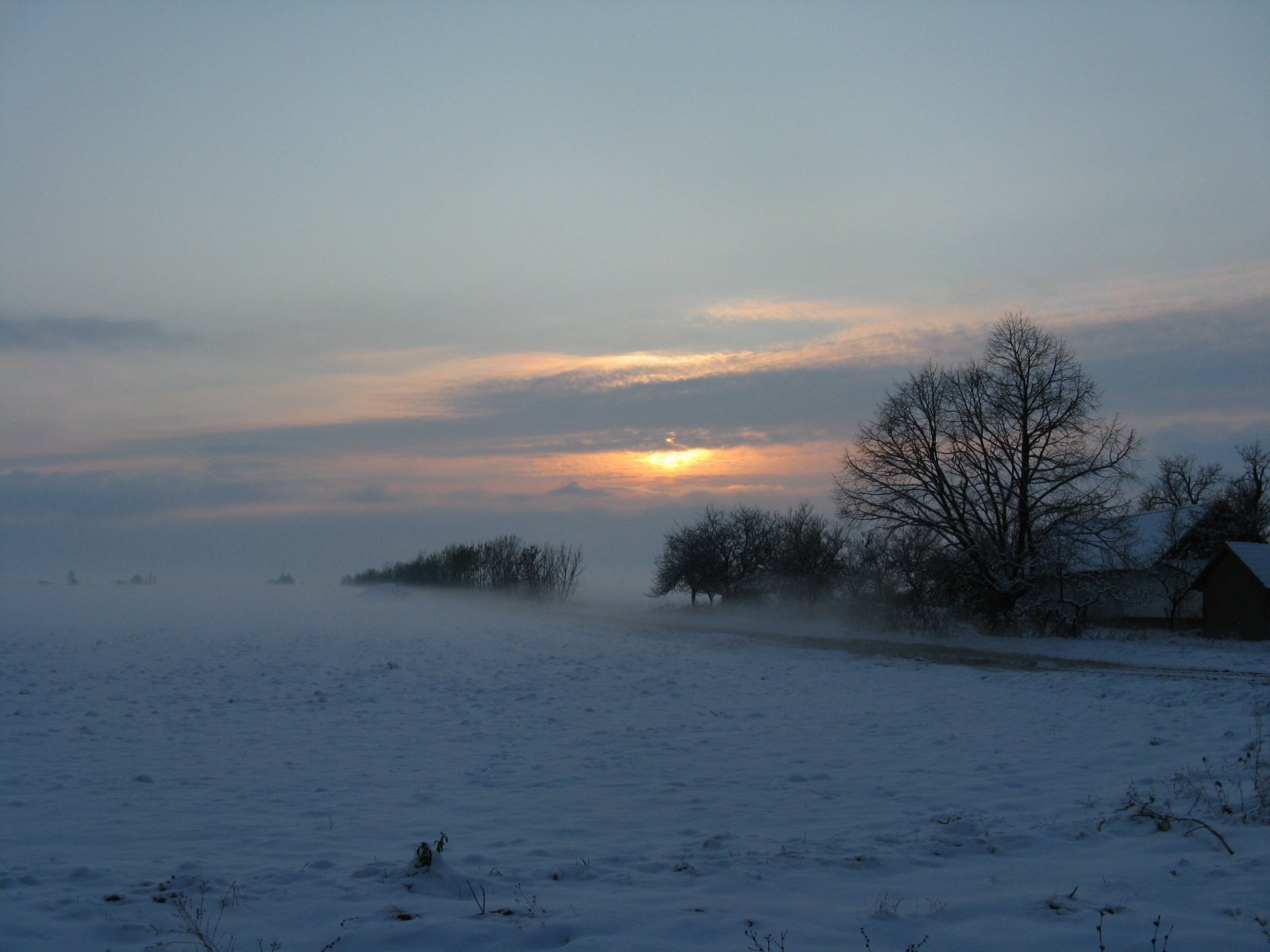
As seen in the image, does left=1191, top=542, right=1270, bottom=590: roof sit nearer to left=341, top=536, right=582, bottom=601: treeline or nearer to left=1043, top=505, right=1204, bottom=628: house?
left=1043, top=505, right=1204, bottom=628: house

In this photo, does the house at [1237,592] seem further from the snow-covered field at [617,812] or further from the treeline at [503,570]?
the treeline at [503,570]

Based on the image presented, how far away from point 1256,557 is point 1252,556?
0.42ft

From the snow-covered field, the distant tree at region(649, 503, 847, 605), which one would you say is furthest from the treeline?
the snow-covered field

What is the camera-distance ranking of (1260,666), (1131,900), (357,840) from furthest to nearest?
(1260,666) → (357,840) → (1131,900)

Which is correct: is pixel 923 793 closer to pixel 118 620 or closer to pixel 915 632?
pixel 915 632

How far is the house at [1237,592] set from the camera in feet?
97.9

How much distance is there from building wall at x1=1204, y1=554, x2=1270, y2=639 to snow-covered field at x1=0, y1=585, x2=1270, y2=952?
18615 millimetres

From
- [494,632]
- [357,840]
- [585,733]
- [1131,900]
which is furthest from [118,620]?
[1131,900]

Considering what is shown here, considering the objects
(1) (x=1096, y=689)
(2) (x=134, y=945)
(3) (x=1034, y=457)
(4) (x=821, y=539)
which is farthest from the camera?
(4) (x=821, y=539)

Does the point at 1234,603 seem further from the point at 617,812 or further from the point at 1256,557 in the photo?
the point at 617,812

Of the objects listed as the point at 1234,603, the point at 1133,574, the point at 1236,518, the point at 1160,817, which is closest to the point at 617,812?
the point at 1160,817

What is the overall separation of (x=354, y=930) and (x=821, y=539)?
Answer: 52764 mm

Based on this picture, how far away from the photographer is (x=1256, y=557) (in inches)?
1206

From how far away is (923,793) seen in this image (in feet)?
27.3
